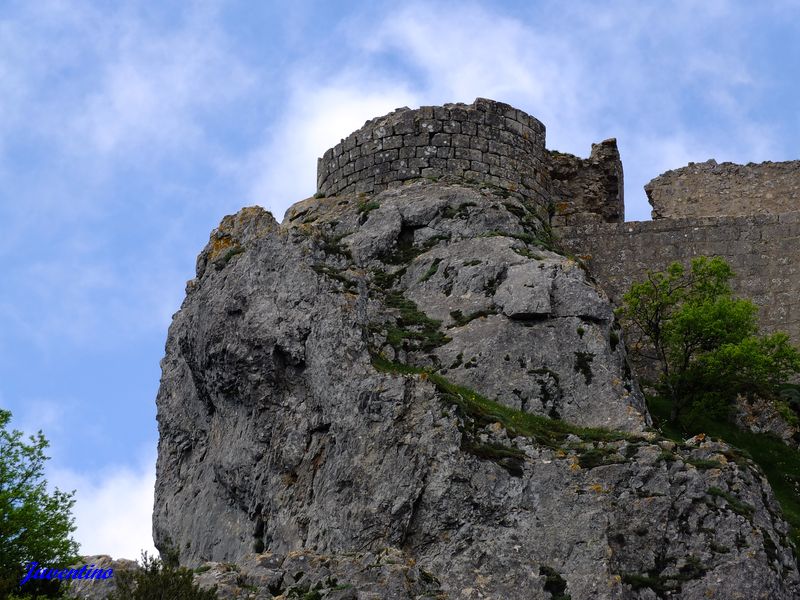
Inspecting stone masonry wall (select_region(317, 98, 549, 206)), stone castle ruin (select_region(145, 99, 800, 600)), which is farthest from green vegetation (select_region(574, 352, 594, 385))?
stone masonry wall (select_region(317, 98, 549, 206))

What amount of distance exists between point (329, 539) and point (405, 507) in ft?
4.46

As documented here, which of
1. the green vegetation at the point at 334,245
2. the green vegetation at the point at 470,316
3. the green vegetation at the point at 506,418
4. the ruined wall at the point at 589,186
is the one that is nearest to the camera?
the green vegetation at the point at 506,418

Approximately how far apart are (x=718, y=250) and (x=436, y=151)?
7.01m

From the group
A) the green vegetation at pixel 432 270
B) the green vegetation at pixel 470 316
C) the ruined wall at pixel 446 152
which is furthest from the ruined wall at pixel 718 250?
the green vegetation at pixel 470 316

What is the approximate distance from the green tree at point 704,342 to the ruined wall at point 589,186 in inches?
125

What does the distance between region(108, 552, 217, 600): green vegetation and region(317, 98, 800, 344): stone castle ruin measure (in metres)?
13.8

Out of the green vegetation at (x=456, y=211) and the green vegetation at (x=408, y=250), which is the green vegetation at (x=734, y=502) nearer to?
the green vegetation at (x=408, y=250)

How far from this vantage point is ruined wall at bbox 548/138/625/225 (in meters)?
36.5

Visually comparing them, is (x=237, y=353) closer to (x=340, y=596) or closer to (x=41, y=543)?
(x=41, y=543)

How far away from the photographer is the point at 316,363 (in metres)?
26.2

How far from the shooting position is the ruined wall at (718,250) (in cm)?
3472

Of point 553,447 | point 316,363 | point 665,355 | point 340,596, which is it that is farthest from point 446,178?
point 340,596

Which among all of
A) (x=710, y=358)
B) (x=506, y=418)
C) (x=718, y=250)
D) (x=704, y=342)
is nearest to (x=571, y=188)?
(x=718, y=250)

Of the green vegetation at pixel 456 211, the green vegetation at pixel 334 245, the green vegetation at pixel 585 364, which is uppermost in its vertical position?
the green vegetation at pixel 456 211
